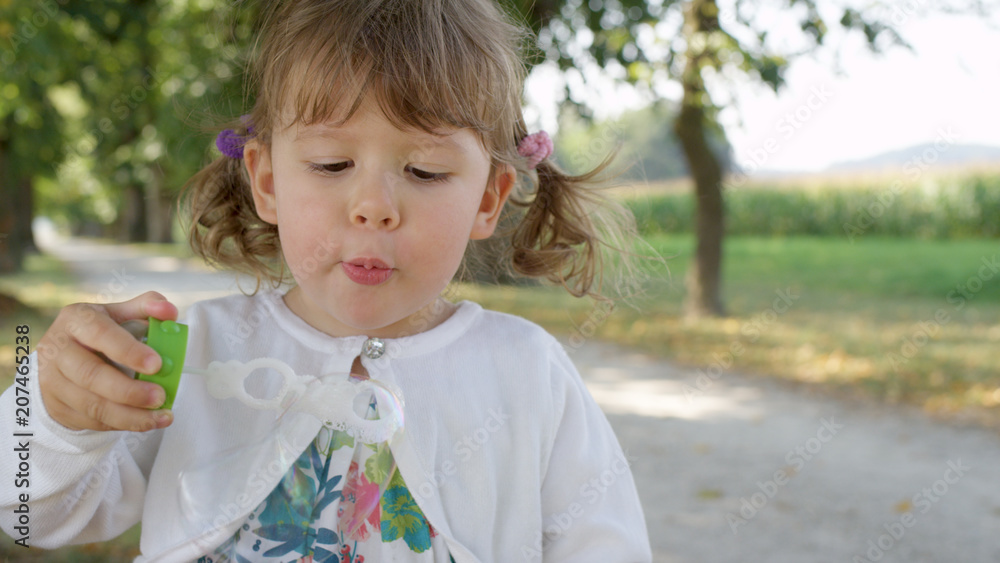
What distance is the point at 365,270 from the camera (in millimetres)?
1302

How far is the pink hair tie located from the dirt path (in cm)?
109

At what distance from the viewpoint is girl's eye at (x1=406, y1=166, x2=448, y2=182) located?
1.33 m

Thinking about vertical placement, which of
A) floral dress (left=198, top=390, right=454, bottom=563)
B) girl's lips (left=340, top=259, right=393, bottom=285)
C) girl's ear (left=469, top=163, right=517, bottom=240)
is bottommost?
floral dress (left=198, top=390, right=454, bottom=563)

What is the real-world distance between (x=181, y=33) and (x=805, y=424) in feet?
28.2

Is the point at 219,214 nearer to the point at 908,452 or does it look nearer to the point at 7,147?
the point at 908,452

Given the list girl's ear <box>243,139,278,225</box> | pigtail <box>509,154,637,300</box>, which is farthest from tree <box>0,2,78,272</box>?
pigtail <box>509,154,637,300</box>

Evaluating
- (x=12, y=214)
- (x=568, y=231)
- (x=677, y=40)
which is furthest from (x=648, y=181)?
(x=12, y=214)

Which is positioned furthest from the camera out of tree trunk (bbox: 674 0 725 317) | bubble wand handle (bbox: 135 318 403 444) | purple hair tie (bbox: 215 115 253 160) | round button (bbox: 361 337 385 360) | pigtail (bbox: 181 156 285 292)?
tree trunk (bbox: 674 0 725 317)

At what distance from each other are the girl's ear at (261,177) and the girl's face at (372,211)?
0.12 metres

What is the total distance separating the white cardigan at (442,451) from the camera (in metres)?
1.36

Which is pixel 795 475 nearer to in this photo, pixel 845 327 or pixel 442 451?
pixel 442 451

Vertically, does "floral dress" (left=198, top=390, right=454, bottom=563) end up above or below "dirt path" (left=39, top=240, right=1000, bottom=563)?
above

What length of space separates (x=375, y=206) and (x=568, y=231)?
0.79m

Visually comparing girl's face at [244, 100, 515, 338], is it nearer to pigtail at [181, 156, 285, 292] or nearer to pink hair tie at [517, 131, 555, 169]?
pink hair tie at [517, 131, 555, 169]
